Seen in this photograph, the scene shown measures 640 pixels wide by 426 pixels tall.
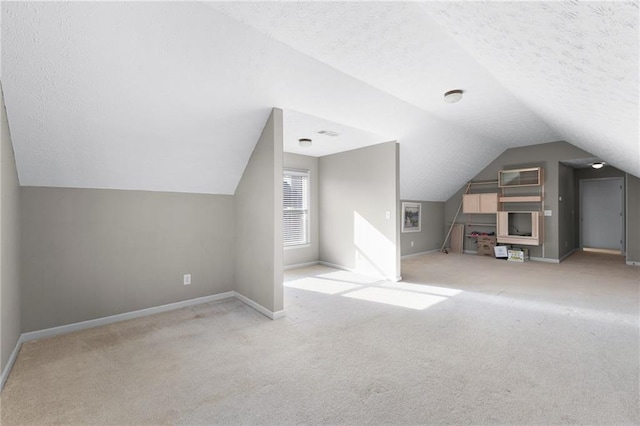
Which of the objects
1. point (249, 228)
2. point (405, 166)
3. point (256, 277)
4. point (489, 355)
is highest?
point (405, 166)

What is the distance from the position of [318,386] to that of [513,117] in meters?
5.24

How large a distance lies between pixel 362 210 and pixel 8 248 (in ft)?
15.5

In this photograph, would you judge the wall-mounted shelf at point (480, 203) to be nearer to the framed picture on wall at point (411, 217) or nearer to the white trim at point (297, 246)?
the framed picture on wall at point (411, 217)

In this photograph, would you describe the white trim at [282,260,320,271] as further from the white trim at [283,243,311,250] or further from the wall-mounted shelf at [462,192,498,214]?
the wall-mounted shelf at [462,192,498,214]

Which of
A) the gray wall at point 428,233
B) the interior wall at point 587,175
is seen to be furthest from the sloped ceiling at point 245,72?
the interior wall at point 587,175

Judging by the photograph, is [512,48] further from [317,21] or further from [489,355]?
[489,355]

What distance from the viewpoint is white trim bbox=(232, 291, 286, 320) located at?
338 centimetres

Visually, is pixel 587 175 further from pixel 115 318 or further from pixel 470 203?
pixel 115 318

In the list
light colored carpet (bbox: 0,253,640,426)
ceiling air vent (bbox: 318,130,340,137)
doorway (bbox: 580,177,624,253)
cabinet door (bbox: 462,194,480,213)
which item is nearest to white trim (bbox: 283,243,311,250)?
light colored carpet (bbox: 0,253,640,426)

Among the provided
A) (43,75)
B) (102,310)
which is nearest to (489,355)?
(102,310)

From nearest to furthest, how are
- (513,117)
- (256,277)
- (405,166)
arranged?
(256,277)
(513,117)
(405,166)

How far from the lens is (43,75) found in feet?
7.23

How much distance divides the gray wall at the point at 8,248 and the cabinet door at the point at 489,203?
27.8 ft

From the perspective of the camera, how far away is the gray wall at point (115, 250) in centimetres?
289
